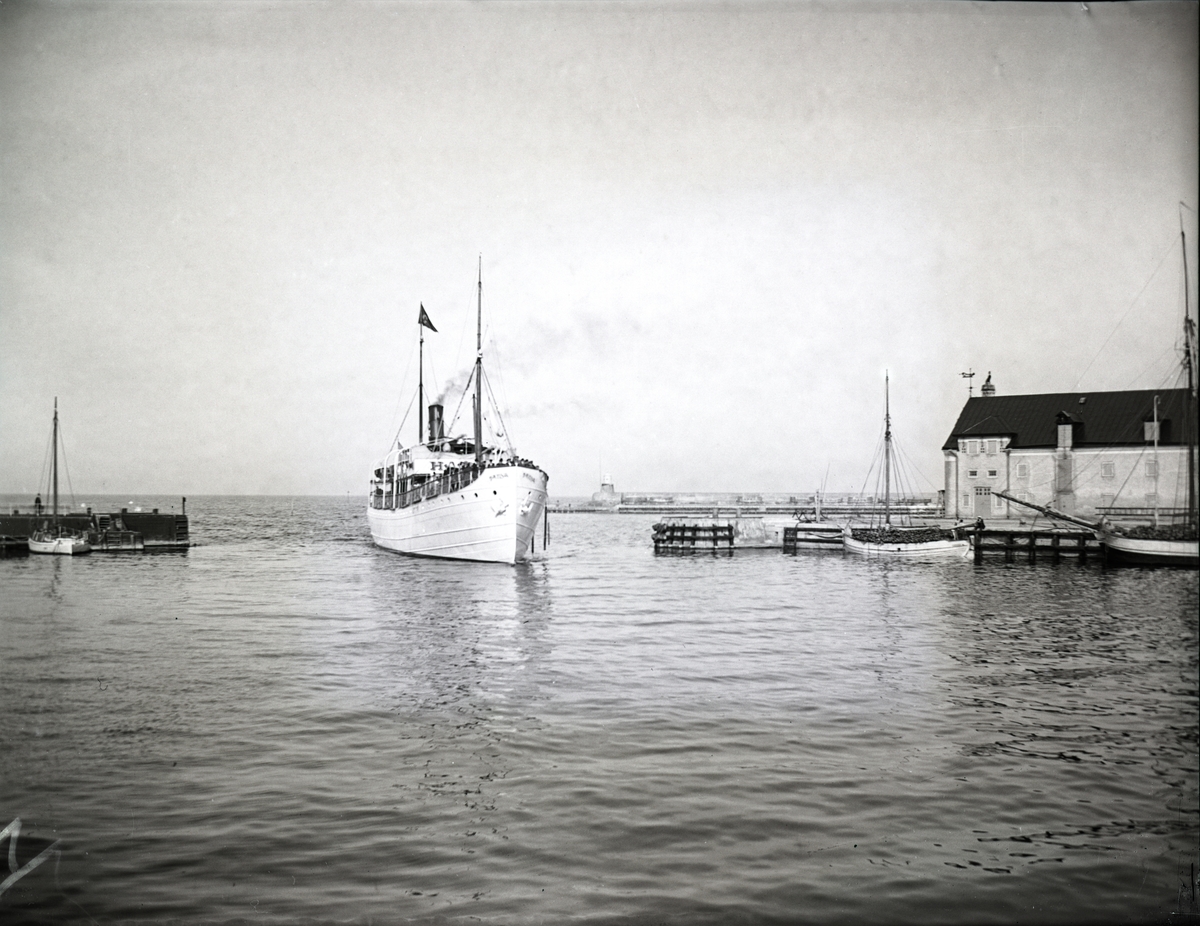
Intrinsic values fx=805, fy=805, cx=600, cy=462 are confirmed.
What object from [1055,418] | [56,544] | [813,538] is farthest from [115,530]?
[1055,418]

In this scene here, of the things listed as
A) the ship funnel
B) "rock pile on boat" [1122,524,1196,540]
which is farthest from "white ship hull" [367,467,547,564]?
"rock pile on boat" [1122,524,1196,540]

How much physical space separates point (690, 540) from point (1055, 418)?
2416cm

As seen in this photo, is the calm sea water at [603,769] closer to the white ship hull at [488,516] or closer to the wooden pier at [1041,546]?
the white ship hull at [488,516]

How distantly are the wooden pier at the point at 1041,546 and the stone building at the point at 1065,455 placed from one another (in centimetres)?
339

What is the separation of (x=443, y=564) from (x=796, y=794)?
98.8ft

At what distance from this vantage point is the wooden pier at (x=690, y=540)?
43312 mm

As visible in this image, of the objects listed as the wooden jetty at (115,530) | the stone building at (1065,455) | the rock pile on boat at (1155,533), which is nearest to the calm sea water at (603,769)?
the rock pile on boat at (1155,533)

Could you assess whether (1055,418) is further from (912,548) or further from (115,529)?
(115,529)

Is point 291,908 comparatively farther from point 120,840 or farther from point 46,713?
point 46,713

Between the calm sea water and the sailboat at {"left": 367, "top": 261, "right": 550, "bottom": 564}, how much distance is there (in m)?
15.3

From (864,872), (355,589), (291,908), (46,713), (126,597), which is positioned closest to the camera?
(291,908)

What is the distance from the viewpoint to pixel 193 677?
42.4ft

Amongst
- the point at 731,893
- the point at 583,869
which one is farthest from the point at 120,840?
the point at 731,893

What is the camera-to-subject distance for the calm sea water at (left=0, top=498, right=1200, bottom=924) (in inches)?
234
